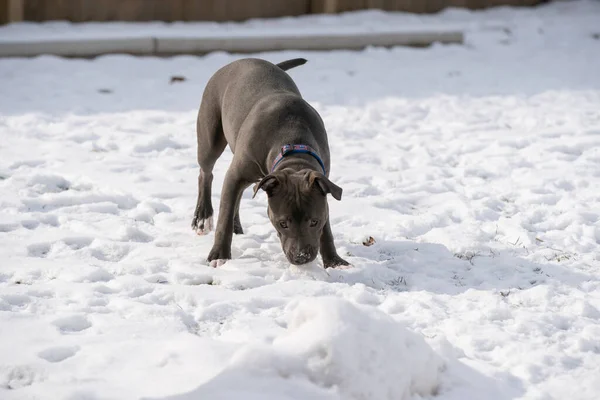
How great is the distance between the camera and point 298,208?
15.7 feet

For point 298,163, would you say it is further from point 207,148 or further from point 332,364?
point 332,364

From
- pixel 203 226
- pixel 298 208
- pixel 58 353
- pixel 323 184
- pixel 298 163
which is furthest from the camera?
pixel 203 226

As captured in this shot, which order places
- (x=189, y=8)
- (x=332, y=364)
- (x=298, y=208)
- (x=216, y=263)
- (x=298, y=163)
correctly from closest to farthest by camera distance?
1. (x=332, y=364)
2. (x=298, y=208)
3. (x=298, y=163)
4. (x=216, y=263)
5. (x=189, y=8)

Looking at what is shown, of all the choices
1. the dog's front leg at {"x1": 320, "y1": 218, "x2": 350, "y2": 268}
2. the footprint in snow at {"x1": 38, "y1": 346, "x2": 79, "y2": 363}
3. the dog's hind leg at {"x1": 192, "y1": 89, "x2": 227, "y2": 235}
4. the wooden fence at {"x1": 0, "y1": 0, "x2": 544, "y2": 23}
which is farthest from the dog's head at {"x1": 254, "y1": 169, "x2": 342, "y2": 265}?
the wooden fence at {"x1": 0, "y1": 0, "x2": 544, "y2": 23}

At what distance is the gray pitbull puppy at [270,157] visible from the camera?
4.80 m

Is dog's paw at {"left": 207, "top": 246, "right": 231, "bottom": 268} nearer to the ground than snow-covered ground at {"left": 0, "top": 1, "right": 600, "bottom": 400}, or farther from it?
nearer to the ground

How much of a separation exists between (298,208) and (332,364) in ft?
5.47

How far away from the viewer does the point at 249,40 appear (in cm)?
1043

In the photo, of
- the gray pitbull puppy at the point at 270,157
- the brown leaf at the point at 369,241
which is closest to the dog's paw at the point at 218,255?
the gray pitbull puppy at the point at 270,157

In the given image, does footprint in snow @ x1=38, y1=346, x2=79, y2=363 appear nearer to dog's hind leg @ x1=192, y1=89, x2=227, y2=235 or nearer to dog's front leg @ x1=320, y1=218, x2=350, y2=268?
dog's front leg @ x1=320, y1=218, x2=350, y2=268

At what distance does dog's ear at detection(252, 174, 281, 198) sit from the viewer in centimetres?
466

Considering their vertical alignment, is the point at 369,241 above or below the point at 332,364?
below

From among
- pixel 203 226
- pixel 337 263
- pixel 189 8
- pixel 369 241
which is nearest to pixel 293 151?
pixel 337 263

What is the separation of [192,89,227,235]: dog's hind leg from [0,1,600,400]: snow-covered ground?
0.74 ft
